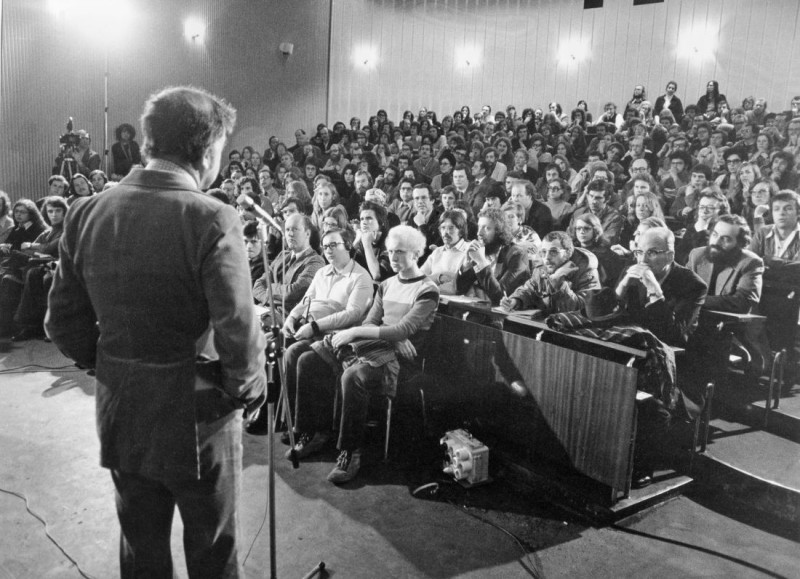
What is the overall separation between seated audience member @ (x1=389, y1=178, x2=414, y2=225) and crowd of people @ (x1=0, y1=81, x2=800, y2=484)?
0.02 metres

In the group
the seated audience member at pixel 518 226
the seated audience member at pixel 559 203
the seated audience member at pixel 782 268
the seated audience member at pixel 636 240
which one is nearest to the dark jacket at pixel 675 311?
the seated audience member at pixel 636 240

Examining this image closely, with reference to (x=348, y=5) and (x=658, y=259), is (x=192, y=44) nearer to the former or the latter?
(x=348, y=5)

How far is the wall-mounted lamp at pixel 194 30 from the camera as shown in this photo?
993cm

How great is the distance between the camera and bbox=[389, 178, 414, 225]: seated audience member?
507cm

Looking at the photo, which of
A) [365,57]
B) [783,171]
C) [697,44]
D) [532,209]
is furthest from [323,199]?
[697,44]

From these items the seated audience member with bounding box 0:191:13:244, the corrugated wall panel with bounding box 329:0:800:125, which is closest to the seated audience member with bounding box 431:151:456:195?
the seated audience member with bounding box 0:191:13:244

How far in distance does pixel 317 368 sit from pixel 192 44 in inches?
347

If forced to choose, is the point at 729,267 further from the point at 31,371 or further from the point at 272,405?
the point at 31,371

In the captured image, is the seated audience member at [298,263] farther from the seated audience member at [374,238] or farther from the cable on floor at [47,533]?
the cable on floor at [47,533]

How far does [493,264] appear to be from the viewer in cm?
362

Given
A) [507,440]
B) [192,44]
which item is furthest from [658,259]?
[192,44]

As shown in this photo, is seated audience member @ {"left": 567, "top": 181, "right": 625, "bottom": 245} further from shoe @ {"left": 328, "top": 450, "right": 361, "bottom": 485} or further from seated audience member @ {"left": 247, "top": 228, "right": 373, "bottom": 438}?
shoe @ {"left": 328, "top": 450, "right": 361, "bottom": 485}

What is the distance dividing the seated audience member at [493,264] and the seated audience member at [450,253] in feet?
0.19

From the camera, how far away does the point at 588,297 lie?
3.08 m
